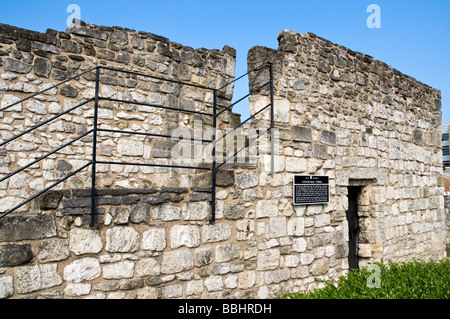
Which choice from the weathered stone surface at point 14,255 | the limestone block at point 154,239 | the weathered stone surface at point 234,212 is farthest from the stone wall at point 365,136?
the weathered stone surface at point 14,255

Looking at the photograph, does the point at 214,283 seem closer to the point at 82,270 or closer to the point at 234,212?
the point at 234,212

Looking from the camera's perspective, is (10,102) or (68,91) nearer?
(10,102)

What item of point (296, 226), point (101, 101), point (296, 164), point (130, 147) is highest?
point (101, 101)

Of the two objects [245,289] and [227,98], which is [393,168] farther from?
[245,289]

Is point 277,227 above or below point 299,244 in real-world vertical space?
above

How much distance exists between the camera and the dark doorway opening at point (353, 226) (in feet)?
20.1

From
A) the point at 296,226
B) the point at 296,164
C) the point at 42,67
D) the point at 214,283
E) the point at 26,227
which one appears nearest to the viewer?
the point at 26,227

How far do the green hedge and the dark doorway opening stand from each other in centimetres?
88

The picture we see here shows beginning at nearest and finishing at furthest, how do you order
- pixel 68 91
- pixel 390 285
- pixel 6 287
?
pixel 6 287 → pixel 390 285 → pixel 68 91

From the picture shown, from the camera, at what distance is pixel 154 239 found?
3533 mm

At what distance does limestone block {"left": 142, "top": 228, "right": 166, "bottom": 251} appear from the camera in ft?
11.4

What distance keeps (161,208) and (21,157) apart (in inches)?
123

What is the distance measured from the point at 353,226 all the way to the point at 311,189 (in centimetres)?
180

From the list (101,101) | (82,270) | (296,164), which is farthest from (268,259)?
(101,101)
